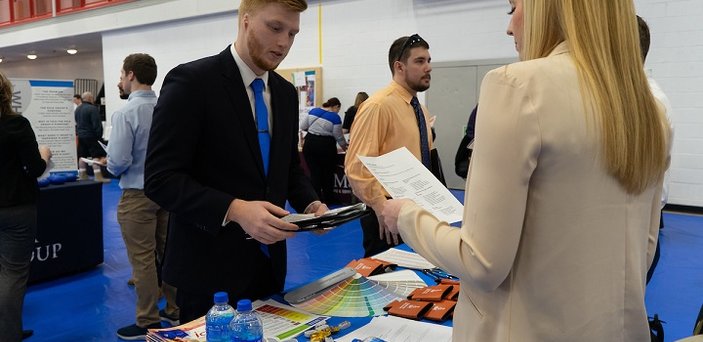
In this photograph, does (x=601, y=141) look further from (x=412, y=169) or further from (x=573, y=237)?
(x=412, y=169)

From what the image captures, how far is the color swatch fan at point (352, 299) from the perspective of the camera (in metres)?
1.73

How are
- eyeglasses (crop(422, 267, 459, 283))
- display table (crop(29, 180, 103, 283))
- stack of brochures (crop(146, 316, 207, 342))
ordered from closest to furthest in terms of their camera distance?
stack of brochures (crop(146, 316, 207, 342)) → eyeglasses (crop(422, 267, 459, 283)) → display table (crop(29, 180, 103, 283))

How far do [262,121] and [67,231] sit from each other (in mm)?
3608

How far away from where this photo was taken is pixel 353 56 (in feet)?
29.6

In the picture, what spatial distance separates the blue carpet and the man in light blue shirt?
0.92 feet

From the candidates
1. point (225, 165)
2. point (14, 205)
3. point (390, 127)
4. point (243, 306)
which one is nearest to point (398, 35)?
point (390, 127)

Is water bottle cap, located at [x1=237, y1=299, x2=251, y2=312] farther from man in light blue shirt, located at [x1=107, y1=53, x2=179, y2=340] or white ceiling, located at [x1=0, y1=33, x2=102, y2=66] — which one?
white ceiling, located at [x1=0, y1=33, x2=102, y2=66]

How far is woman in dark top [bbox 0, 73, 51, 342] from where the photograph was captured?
2965 millimetres

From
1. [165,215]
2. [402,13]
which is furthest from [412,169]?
[402,13]

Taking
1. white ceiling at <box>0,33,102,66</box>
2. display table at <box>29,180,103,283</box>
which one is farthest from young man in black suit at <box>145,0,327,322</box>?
white ceiling at <box>0,33,102,66</box>

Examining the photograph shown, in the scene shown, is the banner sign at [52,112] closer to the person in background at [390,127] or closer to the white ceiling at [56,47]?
the person in background at [390,127]

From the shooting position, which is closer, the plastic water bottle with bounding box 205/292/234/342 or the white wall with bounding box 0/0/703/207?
the plastic water bottle with bounding box 205/292/234/342

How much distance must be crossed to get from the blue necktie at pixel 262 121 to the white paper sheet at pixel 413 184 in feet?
1.35

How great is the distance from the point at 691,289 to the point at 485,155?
13.1 ft
